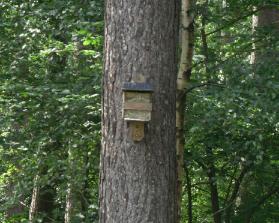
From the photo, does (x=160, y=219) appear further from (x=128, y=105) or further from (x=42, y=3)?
(x=42, y=3)

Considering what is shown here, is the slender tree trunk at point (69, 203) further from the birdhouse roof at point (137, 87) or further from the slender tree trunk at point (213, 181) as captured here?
the birdhouse roof at point (137, 87)

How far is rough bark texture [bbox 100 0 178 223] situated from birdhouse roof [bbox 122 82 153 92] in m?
0.06

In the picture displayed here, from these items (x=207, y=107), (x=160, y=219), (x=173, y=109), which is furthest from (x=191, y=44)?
(x=160, y=219)

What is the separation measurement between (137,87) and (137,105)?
12 centimetres

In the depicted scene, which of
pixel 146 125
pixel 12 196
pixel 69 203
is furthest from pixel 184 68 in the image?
pixel 12 196

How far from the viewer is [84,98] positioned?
4.90 meters

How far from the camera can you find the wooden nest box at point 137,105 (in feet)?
10.9

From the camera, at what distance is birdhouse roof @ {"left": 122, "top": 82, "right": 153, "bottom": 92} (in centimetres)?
334

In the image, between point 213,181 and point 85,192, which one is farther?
point 85,192

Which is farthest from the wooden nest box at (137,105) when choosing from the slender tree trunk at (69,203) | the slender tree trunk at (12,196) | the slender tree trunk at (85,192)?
the slender tree trunk at (12,196)

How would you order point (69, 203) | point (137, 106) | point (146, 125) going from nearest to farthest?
point (137, 106)
point (146, 125)
point (69, 203)

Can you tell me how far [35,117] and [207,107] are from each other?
1.81 meters

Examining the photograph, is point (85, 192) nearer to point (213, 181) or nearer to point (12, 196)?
point (12, 196)

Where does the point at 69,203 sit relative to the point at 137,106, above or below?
below
